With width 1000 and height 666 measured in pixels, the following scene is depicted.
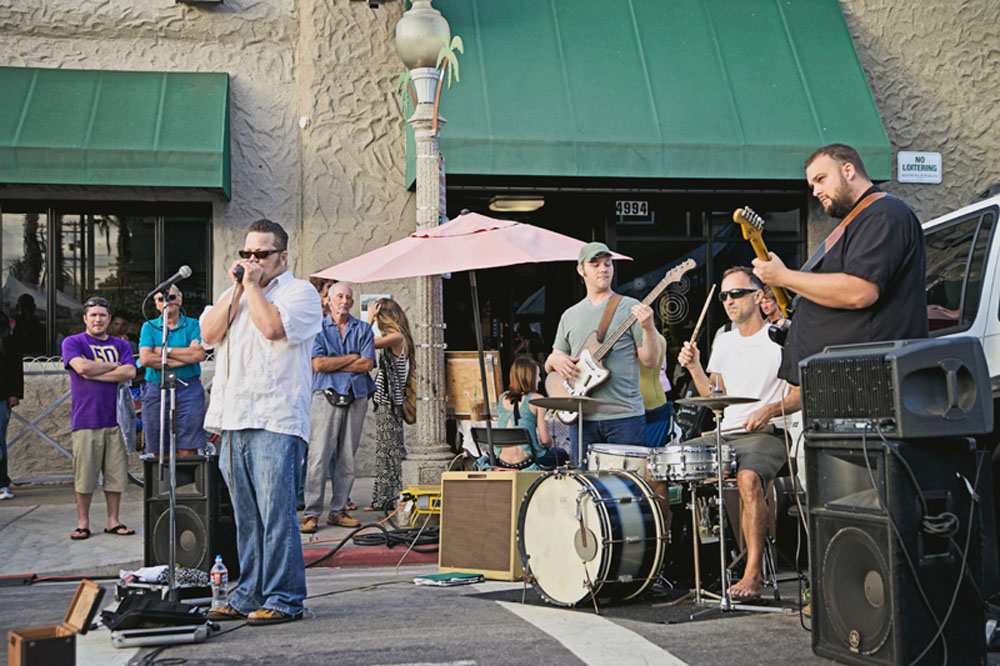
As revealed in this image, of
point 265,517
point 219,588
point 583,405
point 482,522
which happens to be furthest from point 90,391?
point 583,405

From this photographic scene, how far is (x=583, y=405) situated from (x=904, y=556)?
373cm

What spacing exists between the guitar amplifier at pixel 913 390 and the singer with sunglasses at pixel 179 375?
6.31 metres

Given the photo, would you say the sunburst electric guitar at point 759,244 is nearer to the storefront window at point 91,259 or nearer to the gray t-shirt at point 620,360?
the gray t-shirt at point 620,360

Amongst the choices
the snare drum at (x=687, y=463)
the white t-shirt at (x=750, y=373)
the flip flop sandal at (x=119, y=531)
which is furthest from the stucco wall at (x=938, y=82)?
the flip flop sandal at (x=119, y=531)

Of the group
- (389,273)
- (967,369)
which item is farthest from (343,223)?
(967,369)

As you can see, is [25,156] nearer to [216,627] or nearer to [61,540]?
[61,540]

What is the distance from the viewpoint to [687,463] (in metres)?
7.16

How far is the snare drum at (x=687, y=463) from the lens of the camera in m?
7.16

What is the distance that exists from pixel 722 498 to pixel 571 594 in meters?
1.10

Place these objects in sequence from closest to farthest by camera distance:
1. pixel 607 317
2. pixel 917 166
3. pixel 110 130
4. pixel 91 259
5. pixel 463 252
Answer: pixel 607 317 → pixel 463 252 → pixel 110 130 → pixel 91 259 → pixel 917 166

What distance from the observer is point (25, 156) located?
1231cm

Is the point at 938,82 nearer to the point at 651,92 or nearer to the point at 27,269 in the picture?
the point at 651,92

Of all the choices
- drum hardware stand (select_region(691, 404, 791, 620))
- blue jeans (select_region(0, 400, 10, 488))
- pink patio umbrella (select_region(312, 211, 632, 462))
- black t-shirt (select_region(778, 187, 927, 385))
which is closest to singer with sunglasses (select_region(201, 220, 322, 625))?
drum hardware stand (select_region(691, 404, 791, 620))

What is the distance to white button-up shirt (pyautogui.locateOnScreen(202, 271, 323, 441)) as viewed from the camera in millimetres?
6828
